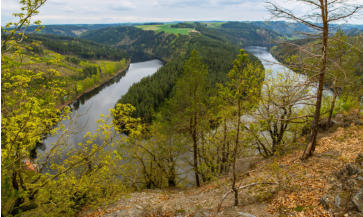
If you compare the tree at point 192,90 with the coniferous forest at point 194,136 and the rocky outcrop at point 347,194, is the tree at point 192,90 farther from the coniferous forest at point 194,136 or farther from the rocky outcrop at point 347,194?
the rocky outcrop at point 347,194

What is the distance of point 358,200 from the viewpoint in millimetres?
7219

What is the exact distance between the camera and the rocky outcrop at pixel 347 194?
7285 mm

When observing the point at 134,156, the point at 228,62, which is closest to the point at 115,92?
the point at 228,62

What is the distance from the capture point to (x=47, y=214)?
399 inches

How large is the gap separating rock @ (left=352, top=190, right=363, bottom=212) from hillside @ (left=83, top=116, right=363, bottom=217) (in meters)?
0.04

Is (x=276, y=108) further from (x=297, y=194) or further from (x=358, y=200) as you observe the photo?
(x=358, y=200)

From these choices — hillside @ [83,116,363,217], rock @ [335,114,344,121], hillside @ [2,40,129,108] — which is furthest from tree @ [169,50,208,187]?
rock @ [335,114,344,121]

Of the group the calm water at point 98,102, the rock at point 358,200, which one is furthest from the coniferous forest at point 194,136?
the calm water at point 98,102

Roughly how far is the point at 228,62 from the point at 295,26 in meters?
112

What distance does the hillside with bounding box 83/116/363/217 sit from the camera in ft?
27.7

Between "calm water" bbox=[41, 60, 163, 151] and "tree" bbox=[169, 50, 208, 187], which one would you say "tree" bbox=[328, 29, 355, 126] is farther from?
"calm water" bbox=[41, 60, 163, 151]

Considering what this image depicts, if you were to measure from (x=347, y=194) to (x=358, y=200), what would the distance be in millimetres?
742

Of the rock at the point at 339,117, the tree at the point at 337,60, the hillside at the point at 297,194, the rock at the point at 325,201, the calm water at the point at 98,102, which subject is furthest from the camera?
the calm water at the point at 98,102

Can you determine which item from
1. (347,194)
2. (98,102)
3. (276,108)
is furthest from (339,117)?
(98,102)
